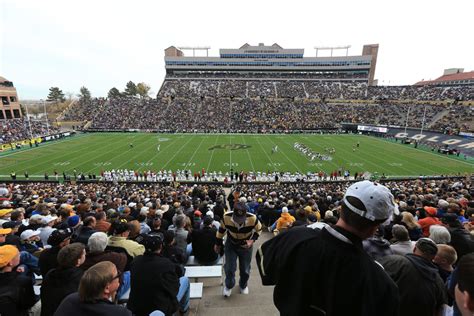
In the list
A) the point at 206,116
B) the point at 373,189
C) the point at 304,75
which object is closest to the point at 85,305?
the point at 373,189

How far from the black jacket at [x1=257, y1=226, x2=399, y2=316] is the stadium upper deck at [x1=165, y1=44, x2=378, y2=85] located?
88350 millimetres

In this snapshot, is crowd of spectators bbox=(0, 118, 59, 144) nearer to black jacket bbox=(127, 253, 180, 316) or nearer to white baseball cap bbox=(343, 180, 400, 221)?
black jacket bbox=(127, 253, 180, 316)

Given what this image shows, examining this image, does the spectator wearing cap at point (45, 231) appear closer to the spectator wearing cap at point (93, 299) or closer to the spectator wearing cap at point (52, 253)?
the spectator wearing cap at point (52, 253)

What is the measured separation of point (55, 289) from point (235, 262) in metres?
2.87

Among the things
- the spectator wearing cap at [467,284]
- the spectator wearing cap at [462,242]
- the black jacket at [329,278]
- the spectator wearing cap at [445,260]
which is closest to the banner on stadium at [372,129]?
the spectator wearing cap at [462,242]

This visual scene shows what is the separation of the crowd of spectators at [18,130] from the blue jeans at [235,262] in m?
49.7

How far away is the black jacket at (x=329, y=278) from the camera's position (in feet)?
5.27

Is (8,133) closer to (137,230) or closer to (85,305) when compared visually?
(137,230)

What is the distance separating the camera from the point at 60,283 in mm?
3076

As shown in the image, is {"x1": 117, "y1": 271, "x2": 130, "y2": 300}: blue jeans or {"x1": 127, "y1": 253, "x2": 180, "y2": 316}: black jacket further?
{"x1": 117, "y1": 271, "x2": 130, "y2": 300}: blue jeans

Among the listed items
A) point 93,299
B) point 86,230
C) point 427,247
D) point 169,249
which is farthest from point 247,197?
point 93,299

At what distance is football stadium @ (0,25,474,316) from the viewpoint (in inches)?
75.7

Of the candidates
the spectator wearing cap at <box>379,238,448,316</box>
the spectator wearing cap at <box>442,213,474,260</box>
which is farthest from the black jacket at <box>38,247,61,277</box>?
the spectator wearing cap at <box>442,213,474,260</box>

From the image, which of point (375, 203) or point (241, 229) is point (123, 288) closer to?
point (241, 229)
